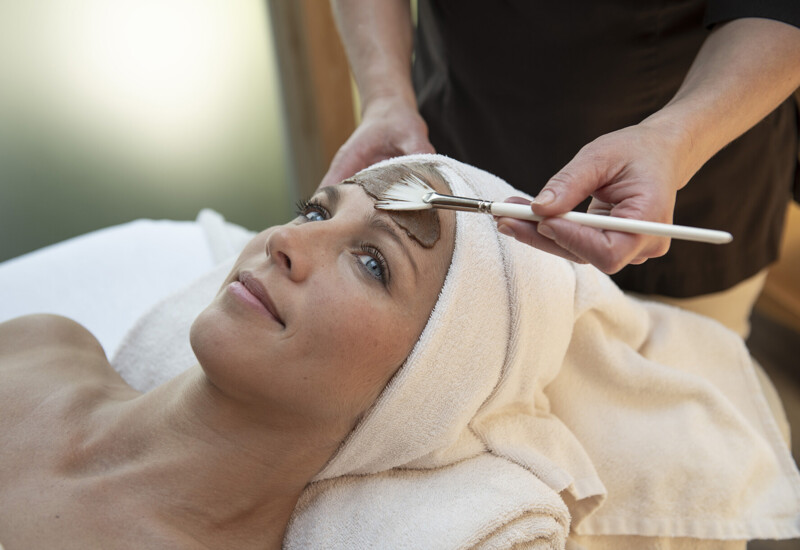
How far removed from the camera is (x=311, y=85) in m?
2.36

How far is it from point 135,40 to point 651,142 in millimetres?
1700

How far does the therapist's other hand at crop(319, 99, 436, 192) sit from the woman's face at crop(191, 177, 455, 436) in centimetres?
35

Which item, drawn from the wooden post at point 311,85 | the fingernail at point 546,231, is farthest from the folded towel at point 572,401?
the wooden post at point 311,85

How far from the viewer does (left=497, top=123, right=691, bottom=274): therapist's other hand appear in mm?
873

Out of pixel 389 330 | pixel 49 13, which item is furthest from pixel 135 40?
pixel 389 330

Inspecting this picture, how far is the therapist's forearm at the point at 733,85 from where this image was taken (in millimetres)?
1066

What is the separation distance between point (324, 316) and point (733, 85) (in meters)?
0.73

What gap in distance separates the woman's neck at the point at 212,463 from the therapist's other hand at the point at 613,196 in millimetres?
475

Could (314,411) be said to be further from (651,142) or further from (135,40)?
(135,40)

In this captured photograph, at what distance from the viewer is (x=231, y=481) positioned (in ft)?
3.55

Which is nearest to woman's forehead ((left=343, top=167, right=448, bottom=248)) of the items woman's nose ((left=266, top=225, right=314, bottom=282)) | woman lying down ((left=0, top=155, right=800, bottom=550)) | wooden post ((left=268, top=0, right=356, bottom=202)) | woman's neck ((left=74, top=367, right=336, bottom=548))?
woman lying down ((left=0, top=155, right=800, bottom=550))

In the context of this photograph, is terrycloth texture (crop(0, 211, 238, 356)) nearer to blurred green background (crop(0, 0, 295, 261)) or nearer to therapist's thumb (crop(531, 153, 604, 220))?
blurred green background (crop(0, 0, 295, 261))

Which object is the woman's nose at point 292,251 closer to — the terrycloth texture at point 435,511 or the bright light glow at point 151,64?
the terrycloth texture at point 435,511

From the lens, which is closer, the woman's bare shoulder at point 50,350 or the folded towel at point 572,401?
the folded towel at point 572,401
